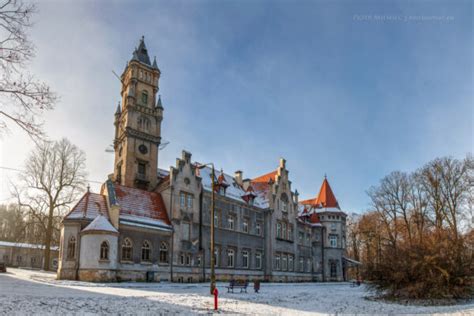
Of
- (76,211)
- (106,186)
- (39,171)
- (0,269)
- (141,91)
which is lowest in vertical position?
(0,269)

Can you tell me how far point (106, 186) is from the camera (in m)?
35.3

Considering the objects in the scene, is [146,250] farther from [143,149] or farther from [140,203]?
[143,149]

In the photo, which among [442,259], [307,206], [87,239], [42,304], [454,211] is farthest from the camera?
[307,206]

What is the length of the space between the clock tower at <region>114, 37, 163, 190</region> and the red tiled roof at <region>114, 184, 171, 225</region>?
2791mm

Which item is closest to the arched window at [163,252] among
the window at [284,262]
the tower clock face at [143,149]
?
the tower clock face at [143,149]

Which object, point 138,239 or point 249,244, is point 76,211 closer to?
point 138,239

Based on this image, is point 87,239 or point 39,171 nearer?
point 87,239

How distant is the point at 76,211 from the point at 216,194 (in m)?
14.4

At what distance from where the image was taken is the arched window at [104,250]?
3117cm

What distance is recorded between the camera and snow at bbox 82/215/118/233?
31109 millimetres

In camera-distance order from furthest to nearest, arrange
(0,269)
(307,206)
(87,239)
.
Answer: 1. (307,206)
2. (0,269)
3. (87,239)

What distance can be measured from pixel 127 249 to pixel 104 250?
2.35 meters

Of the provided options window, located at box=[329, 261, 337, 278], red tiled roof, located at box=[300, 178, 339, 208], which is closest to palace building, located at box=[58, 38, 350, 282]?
window, located at box=[329, 261, 337, 278]

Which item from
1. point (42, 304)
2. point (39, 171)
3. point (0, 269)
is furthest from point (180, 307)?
point (39, 171)
